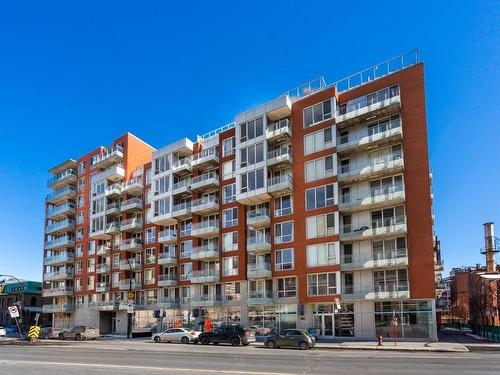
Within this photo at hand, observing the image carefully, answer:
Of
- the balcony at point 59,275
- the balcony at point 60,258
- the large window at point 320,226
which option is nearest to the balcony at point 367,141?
the large window at point 320,226

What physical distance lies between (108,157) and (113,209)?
29.2 ft

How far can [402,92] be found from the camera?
4372cm

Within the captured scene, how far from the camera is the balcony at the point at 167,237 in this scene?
199 feet

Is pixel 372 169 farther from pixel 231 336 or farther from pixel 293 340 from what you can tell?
pixel 231 336

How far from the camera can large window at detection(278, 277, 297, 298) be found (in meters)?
47.5

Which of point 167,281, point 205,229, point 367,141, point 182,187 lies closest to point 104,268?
point 167,281

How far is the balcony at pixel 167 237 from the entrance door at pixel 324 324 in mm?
22628

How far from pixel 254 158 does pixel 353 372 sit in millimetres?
36412

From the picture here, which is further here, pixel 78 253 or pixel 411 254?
pixel 78 253

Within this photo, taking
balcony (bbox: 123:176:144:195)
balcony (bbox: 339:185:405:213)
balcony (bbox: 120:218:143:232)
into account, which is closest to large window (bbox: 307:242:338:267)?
balcony (bbox: 339:185:405:213)

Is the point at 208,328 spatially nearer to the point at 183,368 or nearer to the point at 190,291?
the point at 190,291

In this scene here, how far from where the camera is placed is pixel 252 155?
5228cm

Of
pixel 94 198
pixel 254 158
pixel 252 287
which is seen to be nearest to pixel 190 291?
pixel 252 287

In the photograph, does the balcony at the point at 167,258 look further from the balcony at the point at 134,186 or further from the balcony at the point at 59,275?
the balcony at the point at 59,275
